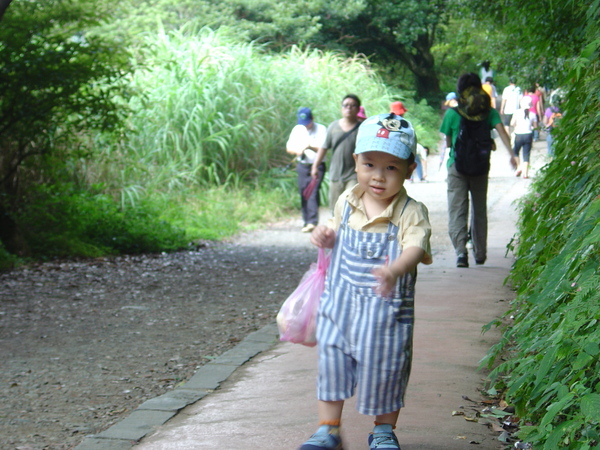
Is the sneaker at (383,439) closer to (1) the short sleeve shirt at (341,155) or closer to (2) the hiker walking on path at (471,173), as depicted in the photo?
(2) the hiker walking on path at (471,173)

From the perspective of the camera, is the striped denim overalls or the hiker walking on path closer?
the striped denim overalls

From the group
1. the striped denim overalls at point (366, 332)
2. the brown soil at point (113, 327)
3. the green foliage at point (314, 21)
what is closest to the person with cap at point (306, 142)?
the brown soil at point (113, 327)

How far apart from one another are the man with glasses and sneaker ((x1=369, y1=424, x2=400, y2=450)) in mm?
6384

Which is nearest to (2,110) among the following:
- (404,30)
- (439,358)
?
(439,358)

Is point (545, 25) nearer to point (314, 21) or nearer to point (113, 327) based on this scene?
point (113, 327)

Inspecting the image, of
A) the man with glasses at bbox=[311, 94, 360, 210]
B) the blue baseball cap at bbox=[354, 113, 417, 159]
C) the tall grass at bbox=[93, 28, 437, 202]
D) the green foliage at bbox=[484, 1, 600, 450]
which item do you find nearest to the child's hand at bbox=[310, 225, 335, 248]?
the blue baseball cap at bbox=[354, 113, 417, 159]

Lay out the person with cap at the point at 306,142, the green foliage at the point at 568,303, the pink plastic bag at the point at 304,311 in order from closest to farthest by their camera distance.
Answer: the green foliage at the point at 568,303
the pink plastic bag at the point at 304,311
the person with cap at the point at 306,142

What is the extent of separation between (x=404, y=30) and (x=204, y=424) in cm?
2897

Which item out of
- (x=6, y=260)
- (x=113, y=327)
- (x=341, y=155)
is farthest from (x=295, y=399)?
(x=6, y=260)

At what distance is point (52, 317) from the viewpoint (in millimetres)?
7086

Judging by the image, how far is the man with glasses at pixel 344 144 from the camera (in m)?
9.69

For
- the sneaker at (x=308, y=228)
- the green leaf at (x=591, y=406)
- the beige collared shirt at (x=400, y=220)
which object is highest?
the beige collared shirt at (x=400, y=220)

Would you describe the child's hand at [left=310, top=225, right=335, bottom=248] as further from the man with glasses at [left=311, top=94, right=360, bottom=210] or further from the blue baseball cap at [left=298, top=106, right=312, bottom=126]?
the blue baseball cap at [left=298, top=106, right=312, bottom=126]

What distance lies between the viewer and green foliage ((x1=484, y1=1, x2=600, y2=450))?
261 cm
